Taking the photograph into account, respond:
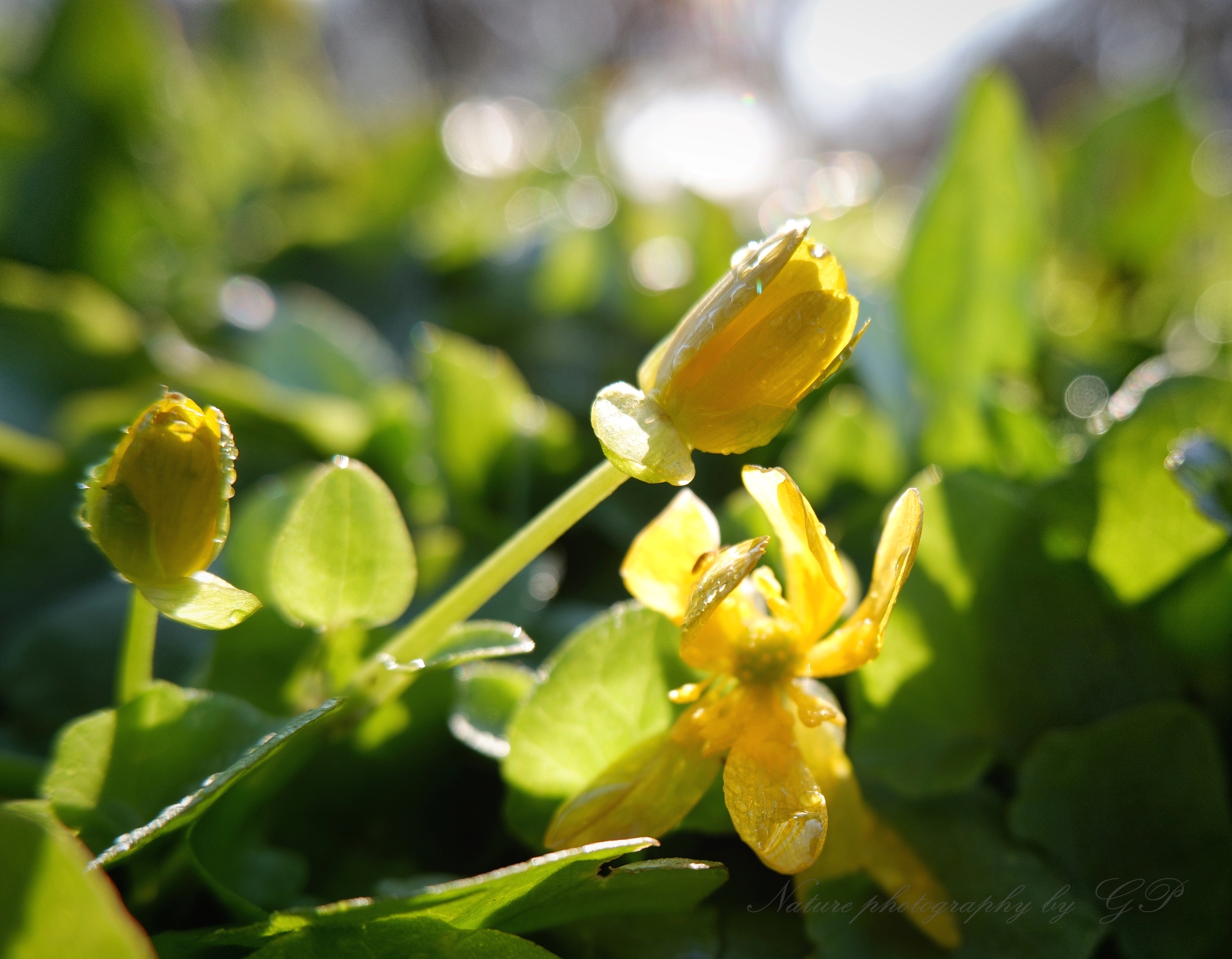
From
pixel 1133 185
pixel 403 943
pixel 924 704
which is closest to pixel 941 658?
pixel 924 704

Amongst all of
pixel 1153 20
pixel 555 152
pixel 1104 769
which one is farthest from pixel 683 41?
pixel 1104 769

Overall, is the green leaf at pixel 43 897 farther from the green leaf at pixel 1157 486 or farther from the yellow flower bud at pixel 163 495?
the green leaf at pixel 1157 486

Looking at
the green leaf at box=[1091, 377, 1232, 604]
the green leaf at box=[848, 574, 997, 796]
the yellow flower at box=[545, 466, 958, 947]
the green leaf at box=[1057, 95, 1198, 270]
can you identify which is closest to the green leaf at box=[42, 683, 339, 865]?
the yellow flower at box=[545, 466, 958, 947]

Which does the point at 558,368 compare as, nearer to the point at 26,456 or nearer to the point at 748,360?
the point at 26,456

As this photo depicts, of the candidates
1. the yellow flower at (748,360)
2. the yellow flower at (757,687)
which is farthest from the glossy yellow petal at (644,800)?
the yellow flower at (748,360)

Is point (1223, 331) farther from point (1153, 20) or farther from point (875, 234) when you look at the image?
point (1153, 20)

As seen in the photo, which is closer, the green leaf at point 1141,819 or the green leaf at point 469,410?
the green leaf at point 1141,819

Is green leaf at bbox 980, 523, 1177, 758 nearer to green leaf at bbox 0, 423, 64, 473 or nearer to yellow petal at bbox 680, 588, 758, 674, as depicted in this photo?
yellow petal at bbox 680, 588, 758, 674
